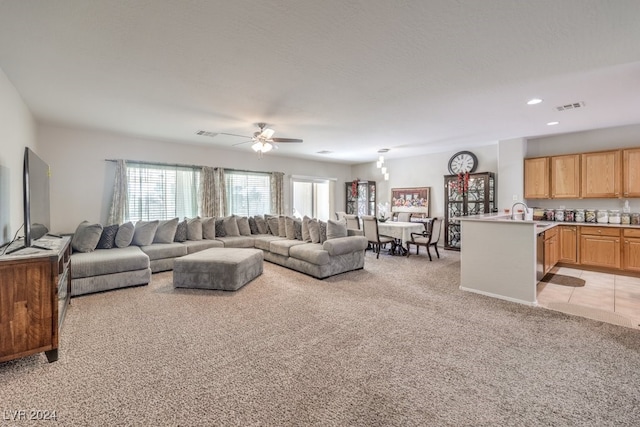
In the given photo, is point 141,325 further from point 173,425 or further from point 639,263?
point 639,263

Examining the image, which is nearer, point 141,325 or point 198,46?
point 198,46

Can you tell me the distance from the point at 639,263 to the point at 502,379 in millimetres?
4538

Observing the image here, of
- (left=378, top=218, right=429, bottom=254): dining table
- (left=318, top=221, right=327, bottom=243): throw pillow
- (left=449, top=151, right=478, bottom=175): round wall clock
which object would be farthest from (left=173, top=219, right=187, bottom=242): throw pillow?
(left=449, top=151, right=478, bottom=175): round wall clock

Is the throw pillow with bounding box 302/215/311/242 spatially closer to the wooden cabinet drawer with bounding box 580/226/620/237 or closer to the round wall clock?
the round wall clock

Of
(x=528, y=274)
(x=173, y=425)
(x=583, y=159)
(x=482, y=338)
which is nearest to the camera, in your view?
(x=173, y=425)

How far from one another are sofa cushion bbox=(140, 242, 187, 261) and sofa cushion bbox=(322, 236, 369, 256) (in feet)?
8.70

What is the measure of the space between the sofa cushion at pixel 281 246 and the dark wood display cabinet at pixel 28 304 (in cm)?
329

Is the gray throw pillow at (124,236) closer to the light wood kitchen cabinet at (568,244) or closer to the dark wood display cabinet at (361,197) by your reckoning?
the dark wood display cabinet at (361,197)

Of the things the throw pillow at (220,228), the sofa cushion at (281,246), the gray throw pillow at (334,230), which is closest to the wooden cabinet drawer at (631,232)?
the gray throw pillow at (334,230)

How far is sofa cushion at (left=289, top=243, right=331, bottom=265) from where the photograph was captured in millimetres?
4492

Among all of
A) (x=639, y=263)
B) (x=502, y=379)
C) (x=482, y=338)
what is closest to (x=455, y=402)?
(x=502, y=379)

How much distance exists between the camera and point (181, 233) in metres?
5.67

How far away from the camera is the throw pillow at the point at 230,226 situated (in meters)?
6.41

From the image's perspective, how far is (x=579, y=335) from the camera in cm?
261
